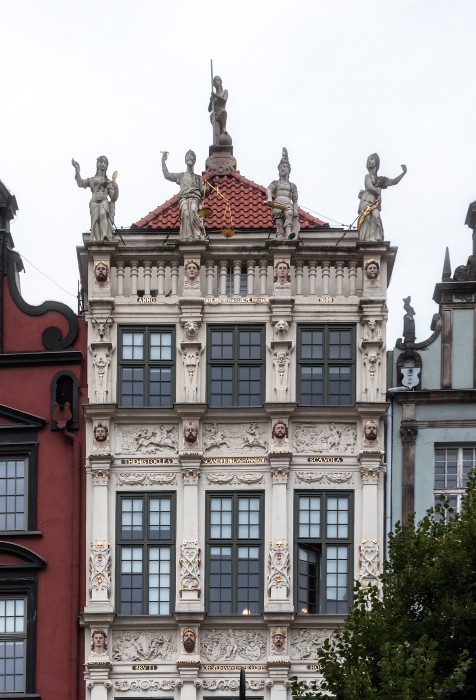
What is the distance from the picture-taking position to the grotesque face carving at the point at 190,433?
181 feet

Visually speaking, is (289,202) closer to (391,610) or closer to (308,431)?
(308,431)

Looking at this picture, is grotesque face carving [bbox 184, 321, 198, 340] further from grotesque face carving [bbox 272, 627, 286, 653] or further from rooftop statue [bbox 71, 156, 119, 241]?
grotesque face carving [bbox 272, 627, 286, 653]

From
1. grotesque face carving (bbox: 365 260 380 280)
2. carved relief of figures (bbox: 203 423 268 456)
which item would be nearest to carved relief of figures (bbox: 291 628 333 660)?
carved relief of figures (bbox: 203 423 268 456)

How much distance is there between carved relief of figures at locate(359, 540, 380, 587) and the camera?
177 feet

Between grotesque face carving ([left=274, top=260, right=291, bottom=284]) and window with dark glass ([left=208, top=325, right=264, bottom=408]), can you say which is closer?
window with dark glass ([left=208, top=325, right=264, bottom=408])

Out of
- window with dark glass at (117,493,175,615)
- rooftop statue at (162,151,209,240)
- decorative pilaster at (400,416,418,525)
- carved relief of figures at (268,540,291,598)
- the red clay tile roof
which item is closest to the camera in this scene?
carved relief of figures at (268,540,291,598)

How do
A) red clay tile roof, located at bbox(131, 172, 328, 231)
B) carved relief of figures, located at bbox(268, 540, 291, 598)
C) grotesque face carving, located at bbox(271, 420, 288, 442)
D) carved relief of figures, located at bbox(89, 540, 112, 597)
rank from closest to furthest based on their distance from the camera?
carved relief of figures, located at bbox(268, 540, 291, 598), carved relief of figures, located at bbox(89, 540, 112, 597), grotesque face carving, located at bbox(271, 420, 288, 442), red clay tile roof, located at bbox(131, 172, 328, 231)

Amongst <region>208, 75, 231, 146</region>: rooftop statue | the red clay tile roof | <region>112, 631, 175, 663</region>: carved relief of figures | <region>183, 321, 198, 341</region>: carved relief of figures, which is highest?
<region>208, 75, 231, 146</region>: rooftop statue

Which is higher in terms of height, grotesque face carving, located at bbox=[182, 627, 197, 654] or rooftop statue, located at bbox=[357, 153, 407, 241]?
rooftop statue, located at bbox=[357, 153, 407, 241]

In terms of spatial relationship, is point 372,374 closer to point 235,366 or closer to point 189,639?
point 235,366

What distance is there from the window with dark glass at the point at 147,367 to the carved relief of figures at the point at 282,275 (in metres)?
2.92

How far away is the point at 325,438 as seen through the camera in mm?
55438

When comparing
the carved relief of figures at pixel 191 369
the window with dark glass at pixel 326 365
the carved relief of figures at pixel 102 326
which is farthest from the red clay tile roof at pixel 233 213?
the carved relief of figures at pixel 191 369

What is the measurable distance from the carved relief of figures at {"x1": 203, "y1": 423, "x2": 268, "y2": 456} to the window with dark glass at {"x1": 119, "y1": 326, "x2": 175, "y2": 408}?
1.28 meters
